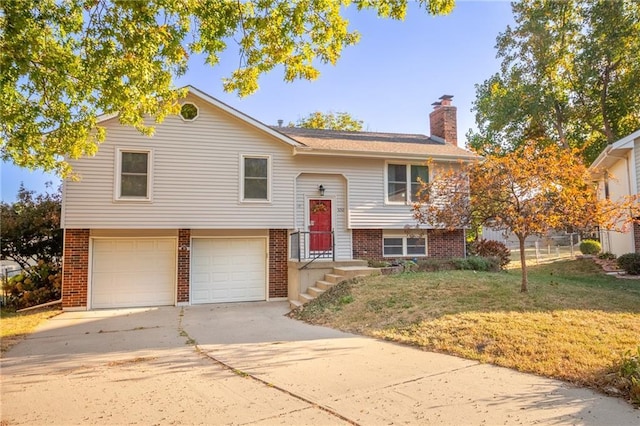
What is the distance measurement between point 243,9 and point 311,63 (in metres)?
1.61

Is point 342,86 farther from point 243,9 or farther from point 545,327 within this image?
point 545,327

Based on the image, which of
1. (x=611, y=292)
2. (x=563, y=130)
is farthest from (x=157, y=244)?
(x=563, y=130)

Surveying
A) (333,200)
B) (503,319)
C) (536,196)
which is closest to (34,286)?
(333,200)

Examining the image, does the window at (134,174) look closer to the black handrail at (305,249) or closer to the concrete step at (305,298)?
the black handrail at (305,249)

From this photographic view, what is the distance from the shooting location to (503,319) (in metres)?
6.94

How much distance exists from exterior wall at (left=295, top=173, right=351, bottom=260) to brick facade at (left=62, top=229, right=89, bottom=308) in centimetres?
636

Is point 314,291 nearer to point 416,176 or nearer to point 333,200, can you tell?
point 333,200

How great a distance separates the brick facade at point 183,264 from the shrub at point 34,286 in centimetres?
388

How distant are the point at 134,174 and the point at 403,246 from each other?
29.6 feet

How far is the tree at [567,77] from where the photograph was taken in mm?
20453

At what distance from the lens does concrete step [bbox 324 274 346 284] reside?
11143 millimetres

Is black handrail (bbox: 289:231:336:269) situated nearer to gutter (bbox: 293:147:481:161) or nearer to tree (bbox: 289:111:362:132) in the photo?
gutter (bbox: 293:147:481:161)

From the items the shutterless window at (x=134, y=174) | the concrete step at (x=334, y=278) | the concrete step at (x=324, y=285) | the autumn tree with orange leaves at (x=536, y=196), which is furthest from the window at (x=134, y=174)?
the autumn tree with orange leaves at (x=536, y=196)

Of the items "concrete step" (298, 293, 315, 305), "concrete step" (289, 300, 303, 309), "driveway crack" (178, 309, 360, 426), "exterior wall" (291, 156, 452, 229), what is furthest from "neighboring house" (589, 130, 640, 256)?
"driveway crack" (178, 309, 360, 426)
